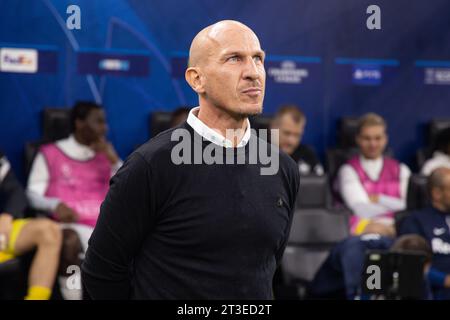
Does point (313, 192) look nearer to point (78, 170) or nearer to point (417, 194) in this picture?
point (417, 194)

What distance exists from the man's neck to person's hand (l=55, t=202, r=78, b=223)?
10.8 feet

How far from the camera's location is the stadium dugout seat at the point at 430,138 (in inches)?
288

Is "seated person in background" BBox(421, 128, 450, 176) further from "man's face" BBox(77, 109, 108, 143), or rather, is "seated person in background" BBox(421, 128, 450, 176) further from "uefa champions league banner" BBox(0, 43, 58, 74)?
"uefa champions league banner" BBox(0, 43, 58, 74)

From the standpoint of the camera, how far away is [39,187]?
5.76 m

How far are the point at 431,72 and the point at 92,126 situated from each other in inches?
129

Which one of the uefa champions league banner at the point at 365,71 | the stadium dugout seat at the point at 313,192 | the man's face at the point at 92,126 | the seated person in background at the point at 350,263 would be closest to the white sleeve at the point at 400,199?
the stadium dugout seat at the point at 313,192

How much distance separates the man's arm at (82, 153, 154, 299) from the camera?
2.31 meters

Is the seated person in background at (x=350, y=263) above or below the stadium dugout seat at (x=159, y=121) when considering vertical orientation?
below

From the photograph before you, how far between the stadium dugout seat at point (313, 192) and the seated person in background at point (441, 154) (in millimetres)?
1147

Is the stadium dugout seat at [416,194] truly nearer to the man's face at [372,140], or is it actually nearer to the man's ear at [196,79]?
the man's face at [372,140]

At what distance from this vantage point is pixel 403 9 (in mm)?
7594

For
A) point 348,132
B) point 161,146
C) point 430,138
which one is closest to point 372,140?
point 348,132
